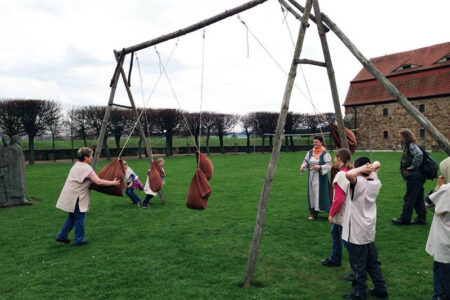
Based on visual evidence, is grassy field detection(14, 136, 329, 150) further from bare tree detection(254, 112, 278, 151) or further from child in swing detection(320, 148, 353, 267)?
child in swing detection(320, 148, 353, 267)

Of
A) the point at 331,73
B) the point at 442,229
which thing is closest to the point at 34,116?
the point at 331,73

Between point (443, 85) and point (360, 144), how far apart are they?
11.9 m

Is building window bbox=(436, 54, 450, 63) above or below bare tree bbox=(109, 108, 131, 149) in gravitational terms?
above

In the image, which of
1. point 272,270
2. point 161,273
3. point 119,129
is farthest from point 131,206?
point 119,129

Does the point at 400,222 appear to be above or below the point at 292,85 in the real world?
below

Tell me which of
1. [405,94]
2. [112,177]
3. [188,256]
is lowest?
[188,256]

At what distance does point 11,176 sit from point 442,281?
36.6 ft

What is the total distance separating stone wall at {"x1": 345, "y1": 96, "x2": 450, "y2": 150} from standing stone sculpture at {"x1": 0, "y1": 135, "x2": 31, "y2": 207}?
37.2 meters

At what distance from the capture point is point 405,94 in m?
40.1

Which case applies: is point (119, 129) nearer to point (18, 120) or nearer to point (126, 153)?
point (126, 153)

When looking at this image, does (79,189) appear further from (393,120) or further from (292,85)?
(393,120)

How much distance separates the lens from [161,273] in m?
4.77

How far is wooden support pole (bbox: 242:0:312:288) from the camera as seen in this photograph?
4351 millimetres

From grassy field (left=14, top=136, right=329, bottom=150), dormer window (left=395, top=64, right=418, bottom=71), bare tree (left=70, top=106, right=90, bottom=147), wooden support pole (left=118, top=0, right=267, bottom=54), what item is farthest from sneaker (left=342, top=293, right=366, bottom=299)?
dormer window (left=395, top=64, right=418, bottom=71)
